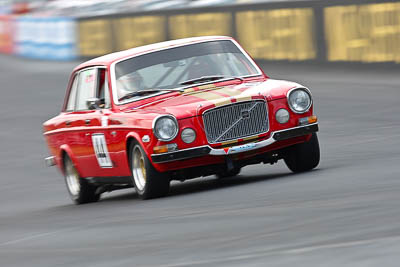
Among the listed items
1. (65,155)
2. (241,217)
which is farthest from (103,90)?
(241,217)

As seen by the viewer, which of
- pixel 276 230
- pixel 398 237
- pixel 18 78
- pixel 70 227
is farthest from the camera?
pixel 18 78

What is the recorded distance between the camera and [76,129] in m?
10.5

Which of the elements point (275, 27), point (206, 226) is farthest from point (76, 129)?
point (275, 27)

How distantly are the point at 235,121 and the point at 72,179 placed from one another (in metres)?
2.75

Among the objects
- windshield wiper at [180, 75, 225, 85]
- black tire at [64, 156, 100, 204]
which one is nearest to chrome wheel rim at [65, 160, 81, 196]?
black tire at [64, 156, 100, 204]

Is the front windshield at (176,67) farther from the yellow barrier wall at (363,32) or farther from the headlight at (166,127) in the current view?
the yellow barrier wall at (363,32)

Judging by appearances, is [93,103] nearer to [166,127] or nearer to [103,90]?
[103,90]

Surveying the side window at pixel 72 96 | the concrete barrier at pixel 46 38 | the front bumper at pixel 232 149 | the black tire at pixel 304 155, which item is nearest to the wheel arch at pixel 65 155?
the side window at pixel 72 96

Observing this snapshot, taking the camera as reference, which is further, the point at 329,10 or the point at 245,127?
the point at 329,10

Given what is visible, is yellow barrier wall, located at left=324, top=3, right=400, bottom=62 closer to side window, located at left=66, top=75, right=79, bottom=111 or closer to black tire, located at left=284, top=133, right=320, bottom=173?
side window, located at left=66, top=75, right=79, bottom=111

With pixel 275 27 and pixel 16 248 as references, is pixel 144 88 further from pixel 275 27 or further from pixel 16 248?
pixel 275 27

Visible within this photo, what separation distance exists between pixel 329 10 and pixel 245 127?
12.0 meters

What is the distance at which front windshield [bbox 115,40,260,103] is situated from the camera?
→ 9719 mm

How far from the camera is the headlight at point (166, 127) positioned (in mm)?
8719
